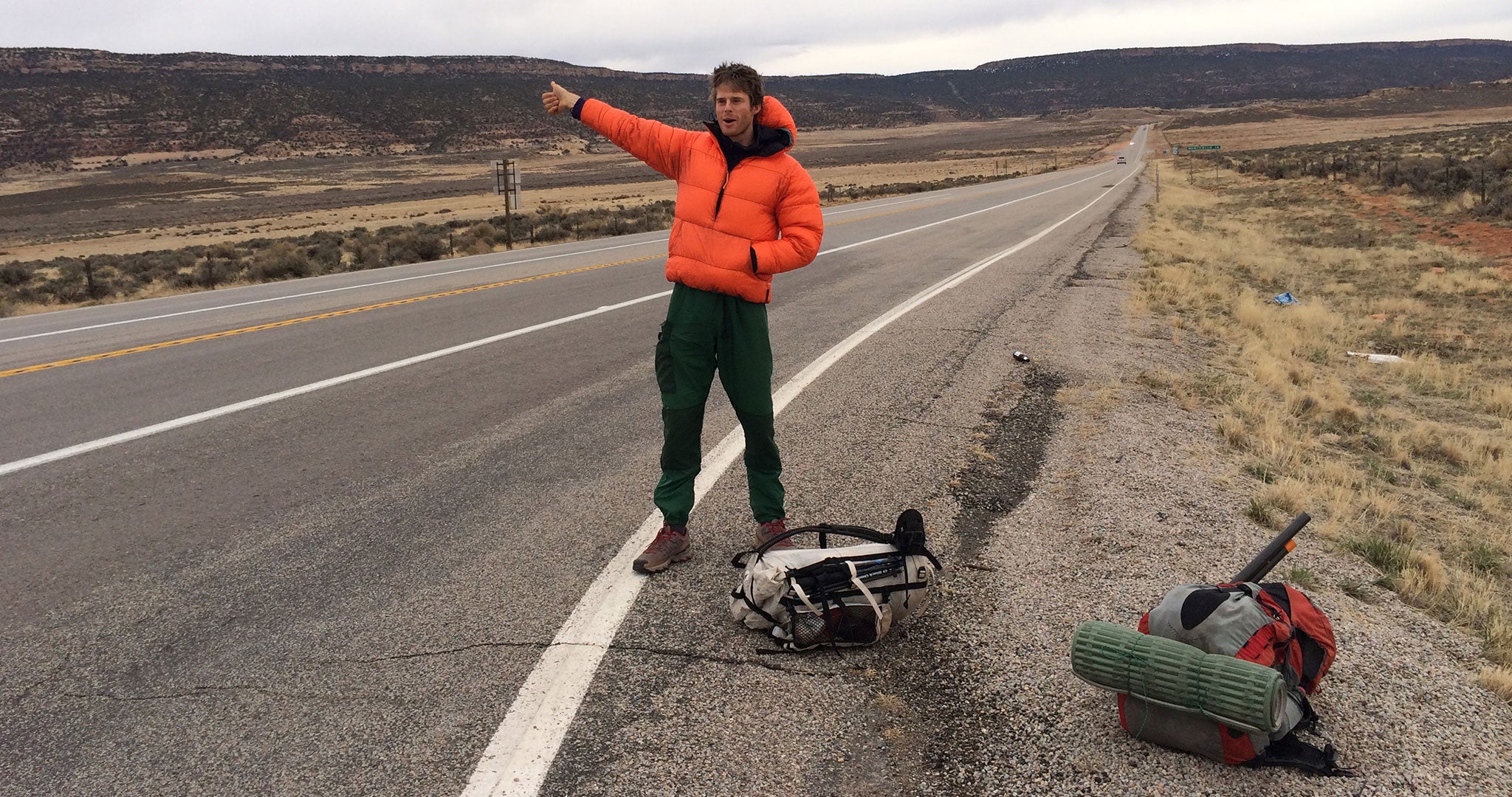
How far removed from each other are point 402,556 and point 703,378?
5.15ft

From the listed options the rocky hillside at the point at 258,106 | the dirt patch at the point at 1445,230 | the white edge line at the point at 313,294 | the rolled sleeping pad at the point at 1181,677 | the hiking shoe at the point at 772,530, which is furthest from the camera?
the rocky hillside at the point at 258,106

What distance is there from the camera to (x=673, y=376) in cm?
401

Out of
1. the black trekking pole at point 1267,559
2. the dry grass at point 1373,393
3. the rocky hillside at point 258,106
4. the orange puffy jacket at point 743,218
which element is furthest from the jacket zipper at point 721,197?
the rocky hillside at point 258,106

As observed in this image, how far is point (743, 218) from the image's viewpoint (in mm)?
3816

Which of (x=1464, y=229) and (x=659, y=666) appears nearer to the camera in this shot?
(x=659, y=666)

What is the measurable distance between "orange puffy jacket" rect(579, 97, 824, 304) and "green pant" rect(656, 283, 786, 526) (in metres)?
0.10

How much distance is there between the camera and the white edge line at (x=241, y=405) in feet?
17.9

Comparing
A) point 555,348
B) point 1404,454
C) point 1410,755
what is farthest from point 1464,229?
point 1410,755

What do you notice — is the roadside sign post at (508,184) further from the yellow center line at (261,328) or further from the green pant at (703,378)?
the green pant at (703,378)

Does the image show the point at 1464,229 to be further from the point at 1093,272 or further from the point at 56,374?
the point at 56,374

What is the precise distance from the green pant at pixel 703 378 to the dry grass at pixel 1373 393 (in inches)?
103

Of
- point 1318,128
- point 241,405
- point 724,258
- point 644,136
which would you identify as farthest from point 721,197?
point 1318,128

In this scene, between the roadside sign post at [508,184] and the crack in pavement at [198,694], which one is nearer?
the crack in pavement at [198,694]

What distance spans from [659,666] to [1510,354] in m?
12.3
